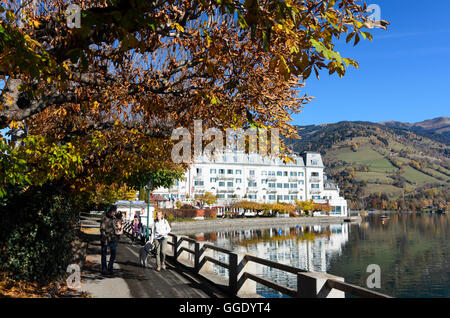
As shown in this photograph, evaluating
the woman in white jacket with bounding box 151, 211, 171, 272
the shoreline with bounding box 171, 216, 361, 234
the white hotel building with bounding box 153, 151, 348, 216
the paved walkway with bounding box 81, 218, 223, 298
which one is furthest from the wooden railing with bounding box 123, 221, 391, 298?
the white hotel building with bounding box 153, 151, 348, 216

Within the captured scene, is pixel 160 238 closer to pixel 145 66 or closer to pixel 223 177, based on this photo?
pixel 145 66

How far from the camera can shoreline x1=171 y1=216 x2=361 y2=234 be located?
64.9m

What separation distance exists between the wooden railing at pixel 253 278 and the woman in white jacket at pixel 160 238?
112cm

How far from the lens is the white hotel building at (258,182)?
4155 inches

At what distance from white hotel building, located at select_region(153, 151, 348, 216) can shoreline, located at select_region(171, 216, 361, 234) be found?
14013 millimetres

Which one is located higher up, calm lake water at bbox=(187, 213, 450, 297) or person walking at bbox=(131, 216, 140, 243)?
person walking at bbox=(131, 216, 140, 243)

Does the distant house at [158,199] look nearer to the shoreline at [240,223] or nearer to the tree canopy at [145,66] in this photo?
the shoreline at [240,223]

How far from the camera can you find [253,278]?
953cm

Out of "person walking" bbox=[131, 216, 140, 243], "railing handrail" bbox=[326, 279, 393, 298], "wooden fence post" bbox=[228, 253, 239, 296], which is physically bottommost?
"person walking" bbox=[131, 216, 140, 243]

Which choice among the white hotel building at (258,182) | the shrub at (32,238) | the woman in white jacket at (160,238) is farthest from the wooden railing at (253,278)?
the white hotel building at (258,182)

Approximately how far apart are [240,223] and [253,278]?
242 ft

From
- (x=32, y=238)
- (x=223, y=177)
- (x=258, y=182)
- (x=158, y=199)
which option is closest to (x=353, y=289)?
(x=32, y=238)

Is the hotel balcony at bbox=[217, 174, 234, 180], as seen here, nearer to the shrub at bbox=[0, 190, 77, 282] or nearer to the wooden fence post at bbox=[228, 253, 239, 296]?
Result: the shrub at bbox=[0, 190, 77, 282]
